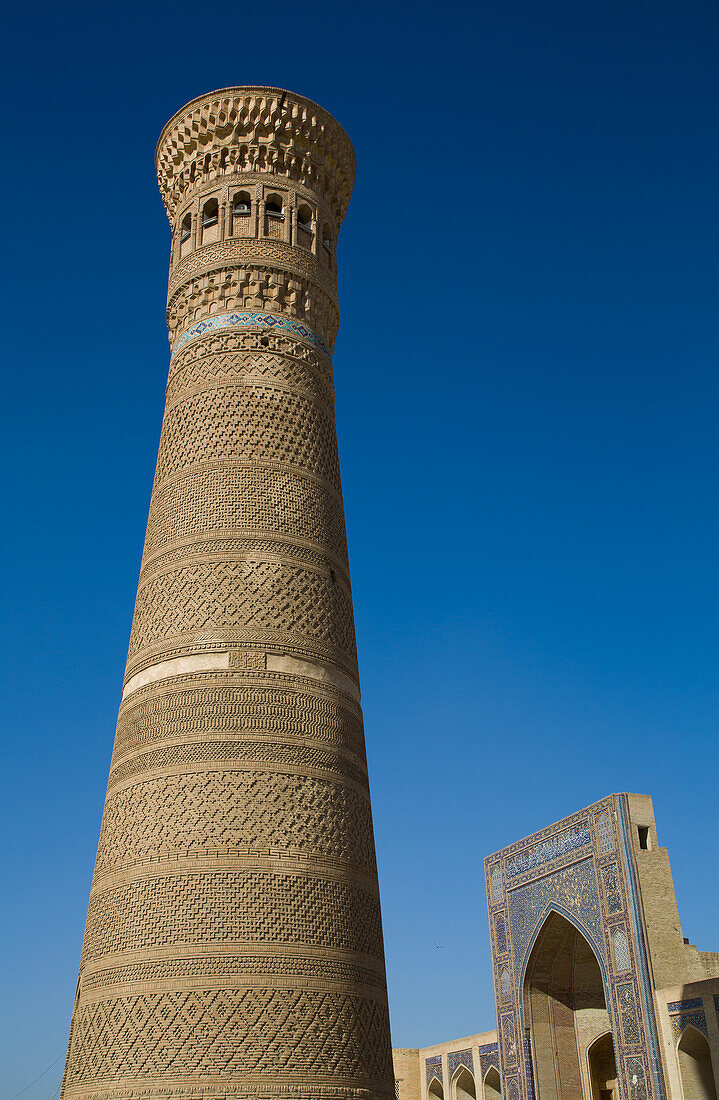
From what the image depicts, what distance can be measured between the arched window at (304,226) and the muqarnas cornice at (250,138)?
217 mm

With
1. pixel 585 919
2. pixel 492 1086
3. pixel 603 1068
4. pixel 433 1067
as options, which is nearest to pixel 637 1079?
pixel 585 919

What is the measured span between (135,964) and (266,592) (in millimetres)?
2126

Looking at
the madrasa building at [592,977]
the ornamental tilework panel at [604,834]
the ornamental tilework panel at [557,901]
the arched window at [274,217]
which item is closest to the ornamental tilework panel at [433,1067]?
the madrasa building at [592,977]

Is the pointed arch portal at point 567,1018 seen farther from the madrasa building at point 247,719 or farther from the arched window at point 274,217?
the arched window at point 274,217

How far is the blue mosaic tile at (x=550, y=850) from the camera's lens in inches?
437

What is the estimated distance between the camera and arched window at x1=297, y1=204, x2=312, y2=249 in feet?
24.8

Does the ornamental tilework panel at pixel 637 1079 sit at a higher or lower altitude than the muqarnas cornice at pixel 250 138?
lower

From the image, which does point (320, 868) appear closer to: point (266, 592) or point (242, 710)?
point (242, 710)

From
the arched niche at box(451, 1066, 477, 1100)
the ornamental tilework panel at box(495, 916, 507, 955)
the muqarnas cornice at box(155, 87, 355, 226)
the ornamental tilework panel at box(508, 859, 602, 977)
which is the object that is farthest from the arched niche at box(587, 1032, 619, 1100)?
the muqarnas cornice at box(155, 87, 355, 226)

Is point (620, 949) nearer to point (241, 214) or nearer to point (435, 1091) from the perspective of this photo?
point (435, 1091)

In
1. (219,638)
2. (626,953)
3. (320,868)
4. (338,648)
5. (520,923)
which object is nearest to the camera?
(320,868)

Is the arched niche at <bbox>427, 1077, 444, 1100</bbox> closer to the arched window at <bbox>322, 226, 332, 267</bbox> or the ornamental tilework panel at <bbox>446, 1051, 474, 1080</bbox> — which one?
the ornamental tilework panel at <bbox>446, 1051, 474, 1080</bbox>

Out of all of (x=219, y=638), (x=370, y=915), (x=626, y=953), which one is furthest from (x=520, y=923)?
(x=219, y=638)

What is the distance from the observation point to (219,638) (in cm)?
594
